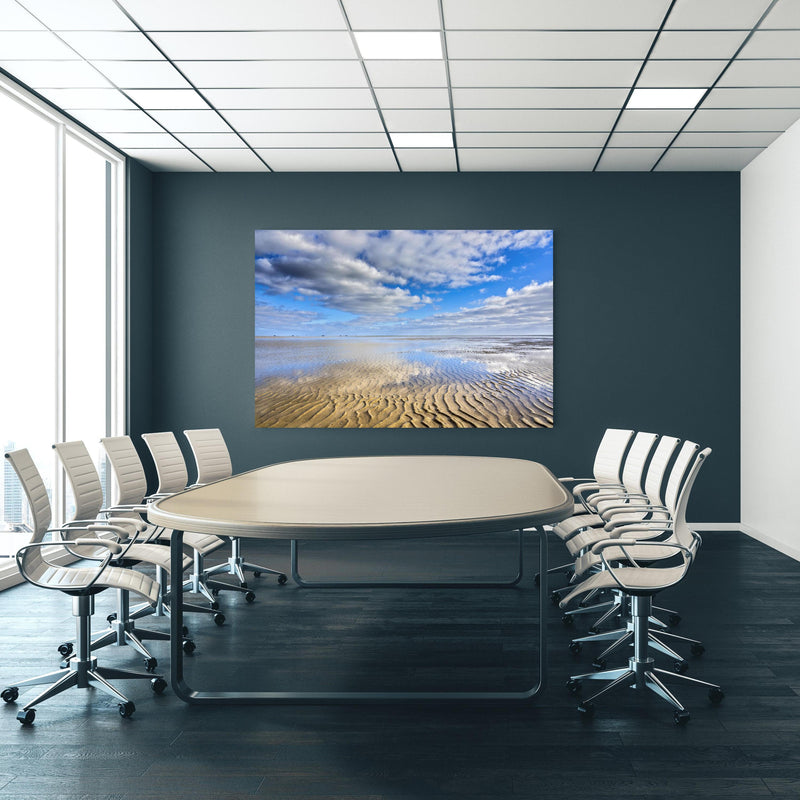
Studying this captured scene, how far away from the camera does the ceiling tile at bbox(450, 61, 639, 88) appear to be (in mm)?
4719

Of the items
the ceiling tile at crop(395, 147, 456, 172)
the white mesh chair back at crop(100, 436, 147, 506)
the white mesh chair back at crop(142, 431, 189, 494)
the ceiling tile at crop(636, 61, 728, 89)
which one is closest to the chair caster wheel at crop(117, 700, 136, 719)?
the white mesh chair back at crop(100, 436, 147, 506)

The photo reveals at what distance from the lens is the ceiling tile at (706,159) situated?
6353mm

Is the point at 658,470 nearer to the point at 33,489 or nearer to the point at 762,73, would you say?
the point at 762,73

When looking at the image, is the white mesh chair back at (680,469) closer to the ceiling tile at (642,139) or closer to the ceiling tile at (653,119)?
the ceiling tile at (653,119)

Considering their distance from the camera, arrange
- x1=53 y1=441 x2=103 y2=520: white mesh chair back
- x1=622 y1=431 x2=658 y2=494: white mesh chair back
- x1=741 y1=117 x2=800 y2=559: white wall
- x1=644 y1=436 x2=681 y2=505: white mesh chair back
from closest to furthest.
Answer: x1=53 y1=441 x2=103 y2=520: white mesh chair back < x1=644 y1=436 x2=681 y2=505: white mesh chair back < x1=622 y1=431 x2=658 y2=494: white mesh chair back < x1=741 y1=117 x2=800 y2=559: white wall

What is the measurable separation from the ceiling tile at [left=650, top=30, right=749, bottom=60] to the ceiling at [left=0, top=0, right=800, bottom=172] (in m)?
0.01

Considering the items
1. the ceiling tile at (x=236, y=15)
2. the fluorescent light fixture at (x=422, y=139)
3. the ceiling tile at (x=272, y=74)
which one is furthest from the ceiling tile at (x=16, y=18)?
the fluorescent light fixture at (x=422, y=139)

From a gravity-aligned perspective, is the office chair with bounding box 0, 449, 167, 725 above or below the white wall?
below

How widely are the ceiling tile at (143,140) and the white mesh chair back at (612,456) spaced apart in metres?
4.43

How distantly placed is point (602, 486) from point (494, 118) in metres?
3.01

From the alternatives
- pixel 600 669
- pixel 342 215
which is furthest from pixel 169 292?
pixel 600 669

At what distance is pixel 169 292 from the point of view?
712 cm

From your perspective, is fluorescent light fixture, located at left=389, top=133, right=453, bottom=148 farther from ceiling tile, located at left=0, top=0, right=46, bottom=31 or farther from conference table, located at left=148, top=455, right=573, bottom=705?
conference table, located at left=148, top=455, right=573, bottom=705

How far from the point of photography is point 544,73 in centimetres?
486
